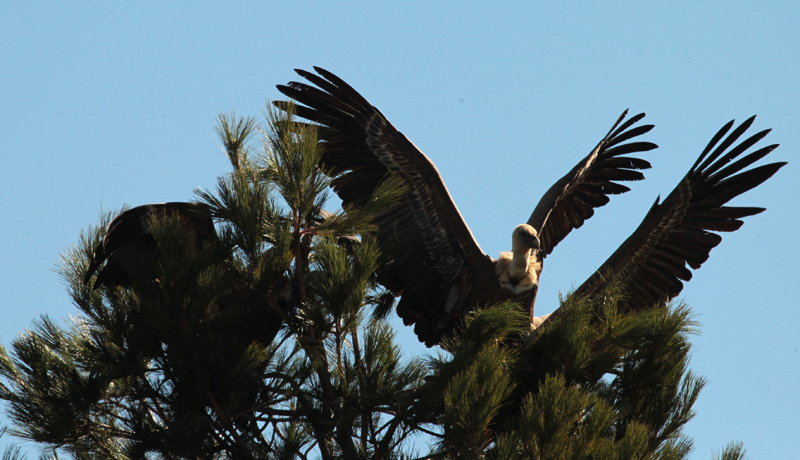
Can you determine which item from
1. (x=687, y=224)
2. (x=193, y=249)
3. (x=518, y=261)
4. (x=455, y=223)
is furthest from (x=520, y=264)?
(x=193, y=249)

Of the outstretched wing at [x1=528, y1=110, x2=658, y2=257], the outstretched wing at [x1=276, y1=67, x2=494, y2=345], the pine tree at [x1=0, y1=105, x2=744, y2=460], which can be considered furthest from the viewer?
the outstretched wing at [x1=528, y1=110, x2=658, y2=257]

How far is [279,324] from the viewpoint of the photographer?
17.7ft

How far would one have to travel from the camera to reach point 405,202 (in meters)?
6.69

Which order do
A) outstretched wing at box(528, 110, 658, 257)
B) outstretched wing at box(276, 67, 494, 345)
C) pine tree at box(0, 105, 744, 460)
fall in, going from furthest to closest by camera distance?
1. outstretched wing at box(528, 110, 658, 257)
2. outstretched wing at box(276, 67, 494, 345)
3. pine tree at box(0, 105, 744, 460)

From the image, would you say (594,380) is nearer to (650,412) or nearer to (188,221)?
(650,412)

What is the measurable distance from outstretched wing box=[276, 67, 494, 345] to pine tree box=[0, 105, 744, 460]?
1442 millimetres

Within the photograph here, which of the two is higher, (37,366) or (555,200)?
(555,200)

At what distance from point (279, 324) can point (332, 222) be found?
78cm

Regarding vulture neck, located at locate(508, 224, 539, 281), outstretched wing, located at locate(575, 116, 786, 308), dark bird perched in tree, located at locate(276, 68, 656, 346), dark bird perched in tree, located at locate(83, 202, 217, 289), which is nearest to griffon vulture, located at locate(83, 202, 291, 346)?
dark bird perched in tree, located at locate(83, 202, 217, 289)

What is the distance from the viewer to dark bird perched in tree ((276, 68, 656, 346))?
661cm

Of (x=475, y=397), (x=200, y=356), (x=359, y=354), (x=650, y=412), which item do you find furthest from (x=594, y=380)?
(x=200, y=356)

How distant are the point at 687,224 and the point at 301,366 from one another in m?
3.68

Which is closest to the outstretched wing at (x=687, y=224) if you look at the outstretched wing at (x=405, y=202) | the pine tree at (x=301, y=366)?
the outstretched wing at (x=405, y=202)

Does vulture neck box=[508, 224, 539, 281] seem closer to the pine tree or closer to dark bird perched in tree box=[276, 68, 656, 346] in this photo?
dark bird perched in tree box=[276, 68, 656, 346]
